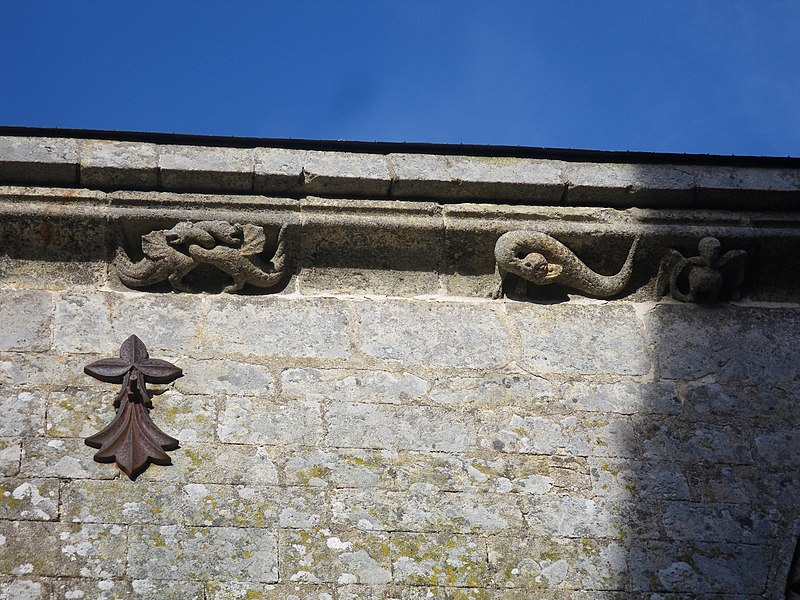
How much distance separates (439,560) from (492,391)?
76cm

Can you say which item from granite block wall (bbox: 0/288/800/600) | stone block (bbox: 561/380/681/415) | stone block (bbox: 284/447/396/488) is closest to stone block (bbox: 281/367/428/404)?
granite block wall (bbox: 0/288/800/600)

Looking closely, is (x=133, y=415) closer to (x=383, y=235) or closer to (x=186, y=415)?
(x=186, y=415)

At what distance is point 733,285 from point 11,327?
2723 millimetres

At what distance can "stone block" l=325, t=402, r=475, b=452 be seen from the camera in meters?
4.32

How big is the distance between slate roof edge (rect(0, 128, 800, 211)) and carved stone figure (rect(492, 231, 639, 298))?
20cm

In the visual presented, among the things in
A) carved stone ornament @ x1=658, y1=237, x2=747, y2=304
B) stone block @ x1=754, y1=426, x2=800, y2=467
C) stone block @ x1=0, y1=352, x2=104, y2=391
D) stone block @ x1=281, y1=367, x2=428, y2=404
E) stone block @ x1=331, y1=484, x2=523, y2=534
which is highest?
carved stone ornament @ x1=658, y1=237, x2=747, y2=304

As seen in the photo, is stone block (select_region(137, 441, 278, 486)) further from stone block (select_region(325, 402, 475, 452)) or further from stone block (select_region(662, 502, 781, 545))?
stone block (select_region(662, 502, 781, 545))

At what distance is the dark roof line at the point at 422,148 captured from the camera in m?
4.86

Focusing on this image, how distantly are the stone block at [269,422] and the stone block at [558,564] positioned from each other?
0.73 metres

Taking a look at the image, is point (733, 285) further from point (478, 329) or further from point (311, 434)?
point (311, 434)

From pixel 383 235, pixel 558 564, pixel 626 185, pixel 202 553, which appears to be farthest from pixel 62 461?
pixel 626 185

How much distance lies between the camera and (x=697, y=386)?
4652mm

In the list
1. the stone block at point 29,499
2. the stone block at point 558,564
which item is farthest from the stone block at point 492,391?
the stone block at point 29,499

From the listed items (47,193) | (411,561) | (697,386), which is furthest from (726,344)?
(47,193)
